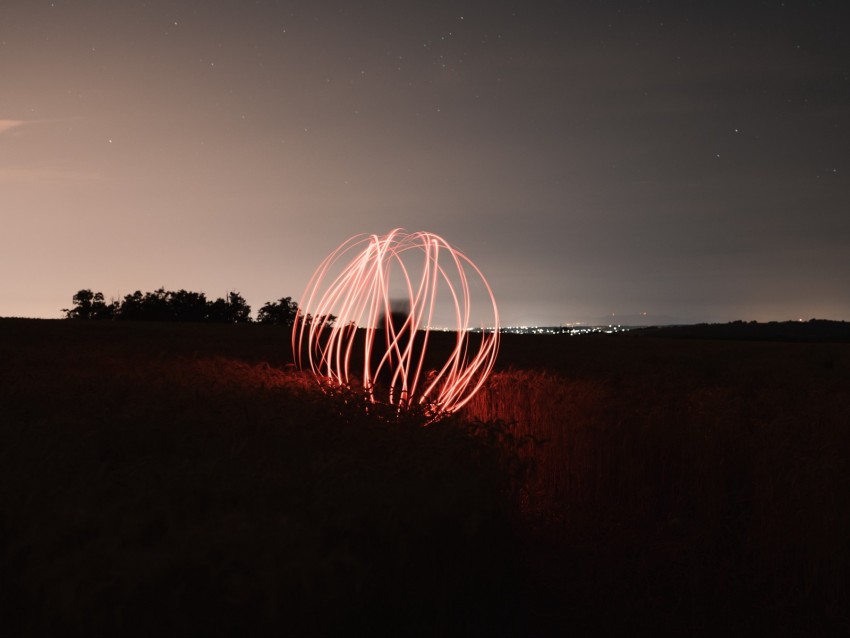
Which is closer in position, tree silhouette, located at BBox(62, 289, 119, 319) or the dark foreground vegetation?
the dark foreground vegetation

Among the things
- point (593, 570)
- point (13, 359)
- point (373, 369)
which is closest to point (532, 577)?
point (593, 570)

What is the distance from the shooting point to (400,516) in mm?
3396

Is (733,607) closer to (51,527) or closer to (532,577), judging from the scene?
(532,577)

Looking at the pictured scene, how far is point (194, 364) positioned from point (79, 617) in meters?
9.33

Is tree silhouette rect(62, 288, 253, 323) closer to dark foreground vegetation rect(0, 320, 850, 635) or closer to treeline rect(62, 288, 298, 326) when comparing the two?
treeline rect(62, 288, 298, 326)

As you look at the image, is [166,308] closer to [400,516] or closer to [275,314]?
[275,314]

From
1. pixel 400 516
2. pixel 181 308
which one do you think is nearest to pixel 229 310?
pixel 181 308

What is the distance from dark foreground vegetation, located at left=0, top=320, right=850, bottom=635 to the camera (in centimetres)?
268

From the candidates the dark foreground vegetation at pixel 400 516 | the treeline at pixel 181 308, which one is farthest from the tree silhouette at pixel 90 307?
the dark foreground vegetation at pixel 400 516

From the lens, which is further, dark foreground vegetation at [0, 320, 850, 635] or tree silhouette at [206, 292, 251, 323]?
tree silhouette at [206, 292, 251, 323]

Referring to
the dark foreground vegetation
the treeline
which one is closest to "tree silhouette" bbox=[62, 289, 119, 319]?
the treeline

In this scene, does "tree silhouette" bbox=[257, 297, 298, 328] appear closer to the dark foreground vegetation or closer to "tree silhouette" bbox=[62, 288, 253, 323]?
"tree silhouette" bbox=[62, 288, 253, 323]

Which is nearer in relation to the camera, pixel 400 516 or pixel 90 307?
pixel 400 516

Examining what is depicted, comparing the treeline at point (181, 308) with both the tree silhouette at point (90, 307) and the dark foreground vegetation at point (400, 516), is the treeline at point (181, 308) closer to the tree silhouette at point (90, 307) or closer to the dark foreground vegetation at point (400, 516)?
the tree silhouette at point (90, 307)
